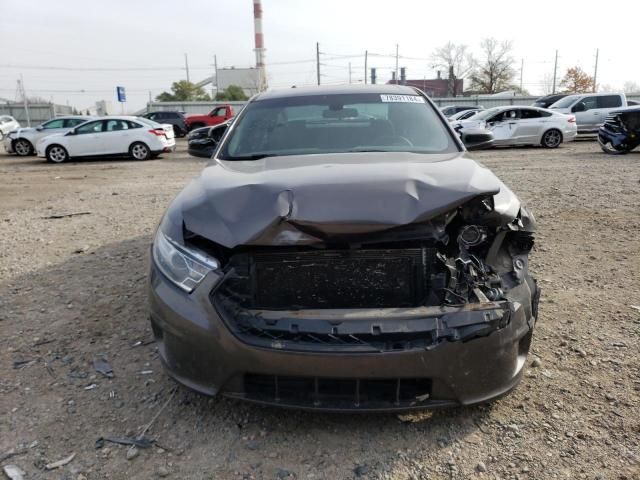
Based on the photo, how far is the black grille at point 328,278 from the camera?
7.18 feet

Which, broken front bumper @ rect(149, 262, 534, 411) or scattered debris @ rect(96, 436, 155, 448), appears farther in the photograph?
scattered debris @ rect(96, 436, 155, 448)

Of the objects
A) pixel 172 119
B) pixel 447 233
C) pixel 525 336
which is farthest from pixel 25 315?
pixel 172 119

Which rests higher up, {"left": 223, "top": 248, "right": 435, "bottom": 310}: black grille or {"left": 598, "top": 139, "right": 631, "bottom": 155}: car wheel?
{"left": 223, "top": 248, "right": 435, "bottom": 310}: black grille

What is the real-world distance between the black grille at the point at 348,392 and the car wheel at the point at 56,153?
1607 cm

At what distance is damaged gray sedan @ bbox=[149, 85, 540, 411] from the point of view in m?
1.99

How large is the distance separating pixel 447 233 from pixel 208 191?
1.16 m

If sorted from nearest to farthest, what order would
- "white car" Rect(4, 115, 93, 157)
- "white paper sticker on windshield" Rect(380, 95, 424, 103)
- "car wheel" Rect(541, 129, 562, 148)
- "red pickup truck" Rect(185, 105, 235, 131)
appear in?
"white paper sticker on windshield" Rect(380, 95, 424, 103) < "car wheel" Rect(541, 129, 562, 148) < "white car" Rect(4, 115, 93, 157) < "red pickup truck" Rect(185, 105, 235, 131)

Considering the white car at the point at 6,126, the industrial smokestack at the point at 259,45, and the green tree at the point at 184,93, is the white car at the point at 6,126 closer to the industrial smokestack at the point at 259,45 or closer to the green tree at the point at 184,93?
the industrial smokestack at the point at 259,45

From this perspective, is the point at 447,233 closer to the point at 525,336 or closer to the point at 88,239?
the point at 525,336

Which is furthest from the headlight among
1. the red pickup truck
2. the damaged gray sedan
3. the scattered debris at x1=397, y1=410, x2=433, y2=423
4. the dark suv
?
the dark suv

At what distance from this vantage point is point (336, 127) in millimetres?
3545

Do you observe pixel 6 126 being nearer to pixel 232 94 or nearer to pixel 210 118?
pixel 210 118

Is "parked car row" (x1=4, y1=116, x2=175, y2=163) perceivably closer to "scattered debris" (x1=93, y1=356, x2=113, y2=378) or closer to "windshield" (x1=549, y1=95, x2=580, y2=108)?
"scattered debris" (x1=93, y1=356, x2=113, y2=378)

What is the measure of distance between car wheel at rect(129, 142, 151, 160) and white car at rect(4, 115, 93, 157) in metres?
3.07
